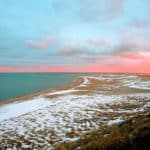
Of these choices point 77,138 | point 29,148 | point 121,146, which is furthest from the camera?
point 77,138

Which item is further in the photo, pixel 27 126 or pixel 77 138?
pixel 27 126

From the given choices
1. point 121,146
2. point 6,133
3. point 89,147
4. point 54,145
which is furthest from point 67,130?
point 121,146

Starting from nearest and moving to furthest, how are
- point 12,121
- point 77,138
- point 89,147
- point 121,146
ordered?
1. point 121,146
2. point 89,147
3. point 77,138
4. point 12,121

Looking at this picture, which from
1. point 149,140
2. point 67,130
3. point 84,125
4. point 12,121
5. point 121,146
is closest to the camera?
point 149,140

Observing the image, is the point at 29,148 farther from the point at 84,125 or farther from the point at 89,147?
the point at 84,125

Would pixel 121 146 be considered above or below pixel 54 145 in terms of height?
above

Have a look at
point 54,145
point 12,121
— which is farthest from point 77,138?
point 12,121

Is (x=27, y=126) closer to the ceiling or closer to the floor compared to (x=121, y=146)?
closer to the floor

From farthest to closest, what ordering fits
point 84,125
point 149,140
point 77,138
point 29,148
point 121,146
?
1. point 84,125
2. point 77,138
3. point 29,148
4. point 121,146
5. point 149,140

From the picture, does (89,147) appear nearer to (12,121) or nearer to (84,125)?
(84,125)
